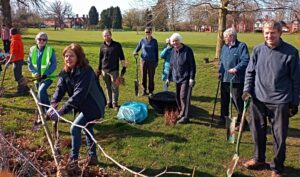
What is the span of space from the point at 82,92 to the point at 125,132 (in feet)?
7.57

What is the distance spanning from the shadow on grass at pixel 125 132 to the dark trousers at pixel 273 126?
61.5 inches

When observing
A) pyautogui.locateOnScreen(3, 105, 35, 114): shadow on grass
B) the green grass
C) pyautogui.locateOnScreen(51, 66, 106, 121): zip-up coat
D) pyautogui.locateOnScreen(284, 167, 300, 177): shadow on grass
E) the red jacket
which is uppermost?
the red jacket

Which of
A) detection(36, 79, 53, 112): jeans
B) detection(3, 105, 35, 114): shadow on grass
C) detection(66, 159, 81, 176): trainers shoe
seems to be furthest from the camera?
detection(3, 105, 35, 114): shadow on grass

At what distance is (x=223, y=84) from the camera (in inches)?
290

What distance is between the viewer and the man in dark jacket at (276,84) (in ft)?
15.7

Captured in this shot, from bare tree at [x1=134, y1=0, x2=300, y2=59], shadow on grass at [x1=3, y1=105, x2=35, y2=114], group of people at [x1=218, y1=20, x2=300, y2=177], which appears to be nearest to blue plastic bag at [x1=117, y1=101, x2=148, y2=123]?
shadow on grass at [x1=3, y1=105, x2=35, y2=114]

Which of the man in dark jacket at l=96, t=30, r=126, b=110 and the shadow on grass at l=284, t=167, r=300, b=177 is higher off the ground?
the man in dark jacket at l=96, t=30, r=126, b=110

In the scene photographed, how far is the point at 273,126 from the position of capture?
5.01m

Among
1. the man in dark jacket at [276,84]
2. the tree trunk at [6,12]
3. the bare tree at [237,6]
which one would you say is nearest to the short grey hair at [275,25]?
the man in dark jacket at [276,84]

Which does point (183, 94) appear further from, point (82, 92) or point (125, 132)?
point (82, 92)

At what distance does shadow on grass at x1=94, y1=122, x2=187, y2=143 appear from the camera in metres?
6.71

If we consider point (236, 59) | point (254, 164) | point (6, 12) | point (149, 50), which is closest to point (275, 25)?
point (254, 164)

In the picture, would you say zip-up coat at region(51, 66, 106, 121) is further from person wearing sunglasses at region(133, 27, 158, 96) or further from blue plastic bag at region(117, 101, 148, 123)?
person wearing sunglasses at region(133, 27, 158, 96)

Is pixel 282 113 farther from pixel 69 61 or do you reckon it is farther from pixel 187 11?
pixel 187 11
